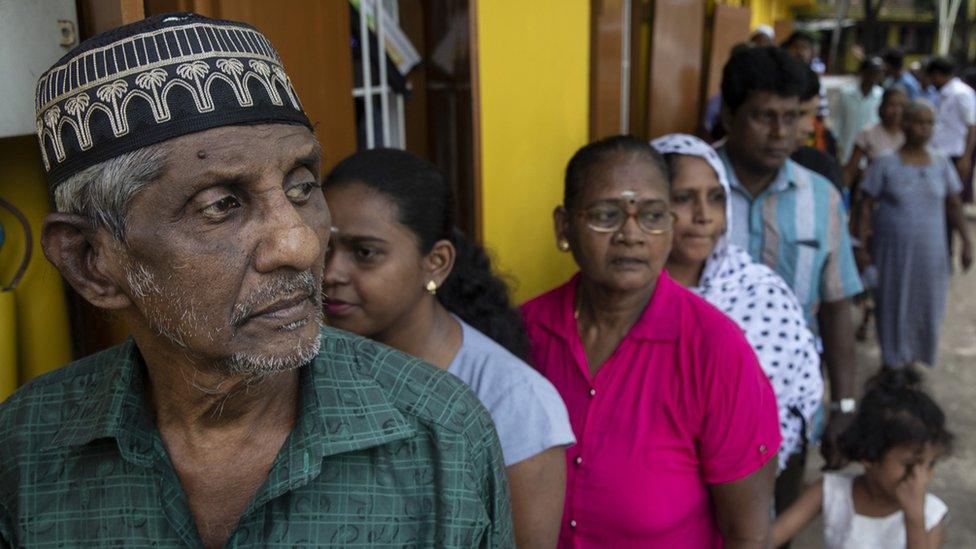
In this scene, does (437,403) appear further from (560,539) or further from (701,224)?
(701,224)

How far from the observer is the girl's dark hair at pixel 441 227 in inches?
79.3

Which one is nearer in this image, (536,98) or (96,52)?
(96,52)

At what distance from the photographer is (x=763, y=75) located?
3496 mm

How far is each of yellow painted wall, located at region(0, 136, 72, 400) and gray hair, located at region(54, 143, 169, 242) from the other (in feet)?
2.86

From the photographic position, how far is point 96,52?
3.73 ft

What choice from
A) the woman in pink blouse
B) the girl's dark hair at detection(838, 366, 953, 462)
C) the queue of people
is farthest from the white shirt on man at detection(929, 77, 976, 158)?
the woman in pink blouse

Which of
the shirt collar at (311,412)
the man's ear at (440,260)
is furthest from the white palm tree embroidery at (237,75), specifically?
the man's ear at (440,260)

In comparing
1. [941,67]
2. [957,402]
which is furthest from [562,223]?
[941,67]

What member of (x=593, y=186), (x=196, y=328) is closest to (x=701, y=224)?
(x=593, y=186)

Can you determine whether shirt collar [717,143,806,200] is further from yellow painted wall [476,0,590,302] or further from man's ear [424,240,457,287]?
man's ear [424,240,457,287]

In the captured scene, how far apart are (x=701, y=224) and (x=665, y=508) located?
3.33ft

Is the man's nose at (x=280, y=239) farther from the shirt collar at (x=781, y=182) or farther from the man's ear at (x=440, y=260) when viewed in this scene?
the shirt collar at (x=781, y=182)

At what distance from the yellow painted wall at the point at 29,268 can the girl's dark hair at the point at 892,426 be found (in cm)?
245

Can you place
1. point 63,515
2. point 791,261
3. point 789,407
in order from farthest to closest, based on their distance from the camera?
point 791,261 → point 789,407 → point 63,515
